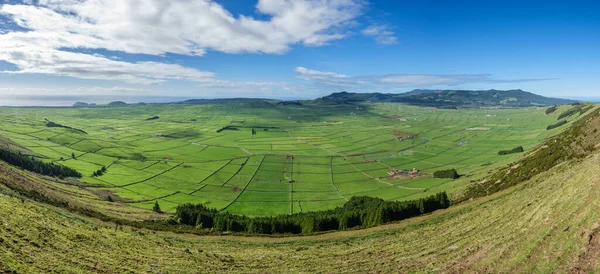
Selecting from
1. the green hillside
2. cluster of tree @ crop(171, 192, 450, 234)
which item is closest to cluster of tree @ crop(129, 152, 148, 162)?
cluster of tree @ crop(171, 192, 450, 234)

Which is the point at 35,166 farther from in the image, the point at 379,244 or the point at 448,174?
the point at 448,174

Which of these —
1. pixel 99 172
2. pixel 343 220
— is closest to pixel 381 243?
pixel 343 220

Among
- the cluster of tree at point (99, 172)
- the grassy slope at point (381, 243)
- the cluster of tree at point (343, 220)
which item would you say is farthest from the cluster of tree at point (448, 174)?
the cluster of tree at point (99, 172)

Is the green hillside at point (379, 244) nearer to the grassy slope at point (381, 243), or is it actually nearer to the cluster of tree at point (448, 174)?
the grassy slope at point (381, 243)

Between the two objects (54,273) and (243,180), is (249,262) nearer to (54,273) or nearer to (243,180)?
(54,273)

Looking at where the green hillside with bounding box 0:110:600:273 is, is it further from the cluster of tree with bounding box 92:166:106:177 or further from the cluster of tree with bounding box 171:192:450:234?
the cluster of tree with bounding box 92:166:106:177

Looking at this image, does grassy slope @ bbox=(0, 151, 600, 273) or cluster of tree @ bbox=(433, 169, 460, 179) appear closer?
grassy slope @ bbox=(0, 151, 600, 273)

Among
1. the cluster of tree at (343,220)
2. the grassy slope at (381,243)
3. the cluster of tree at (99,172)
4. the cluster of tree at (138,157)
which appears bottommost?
the cluster of tree at (99,172)
